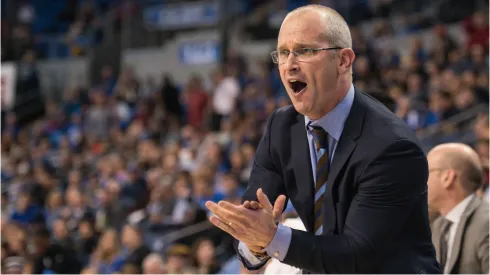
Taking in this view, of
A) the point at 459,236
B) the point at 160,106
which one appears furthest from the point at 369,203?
the point at 160,106

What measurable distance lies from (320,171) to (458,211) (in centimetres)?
147

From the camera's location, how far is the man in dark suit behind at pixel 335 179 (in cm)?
208

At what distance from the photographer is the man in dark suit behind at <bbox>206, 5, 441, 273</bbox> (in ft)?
6.82

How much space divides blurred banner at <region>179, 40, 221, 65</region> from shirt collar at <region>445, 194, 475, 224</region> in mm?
11479

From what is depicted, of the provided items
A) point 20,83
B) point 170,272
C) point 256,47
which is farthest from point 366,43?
point 20,83

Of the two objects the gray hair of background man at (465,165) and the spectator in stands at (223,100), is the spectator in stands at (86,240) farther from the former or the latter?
the gray hair of background man at (465,165)

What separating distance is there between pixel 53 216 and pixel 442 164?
7344mm

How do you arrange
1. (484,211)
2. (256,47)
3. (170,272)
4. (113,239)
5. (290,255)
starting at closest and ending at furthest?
(290,255) < (484,211) < (170,272) < (113,239) < (256,47)

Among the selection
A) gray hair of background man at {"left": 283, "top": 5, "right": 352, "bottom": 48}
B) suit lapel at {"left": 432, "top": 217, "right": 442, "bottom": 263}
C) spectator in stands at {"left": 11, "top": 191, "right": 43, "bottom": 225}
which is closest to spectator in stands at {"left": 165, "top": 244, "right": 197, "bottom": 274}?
suit lapel at {"left": 432, "top": 217, "right": 442, "bottom": 263}

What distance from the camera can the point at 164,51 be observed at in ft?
51.5

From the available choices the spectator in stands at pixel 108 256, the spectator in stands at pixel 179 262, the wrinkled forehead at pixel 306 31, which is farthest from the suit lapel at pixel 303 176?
the spectator in stands at pixel 108 256

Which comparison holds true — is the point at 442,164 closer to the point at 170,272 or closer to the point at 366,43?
the point at 170,272

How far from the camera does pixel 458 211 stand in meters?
3.48

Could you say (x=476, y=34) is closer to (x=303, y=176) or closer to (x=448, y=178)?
(x=448, y=178)
